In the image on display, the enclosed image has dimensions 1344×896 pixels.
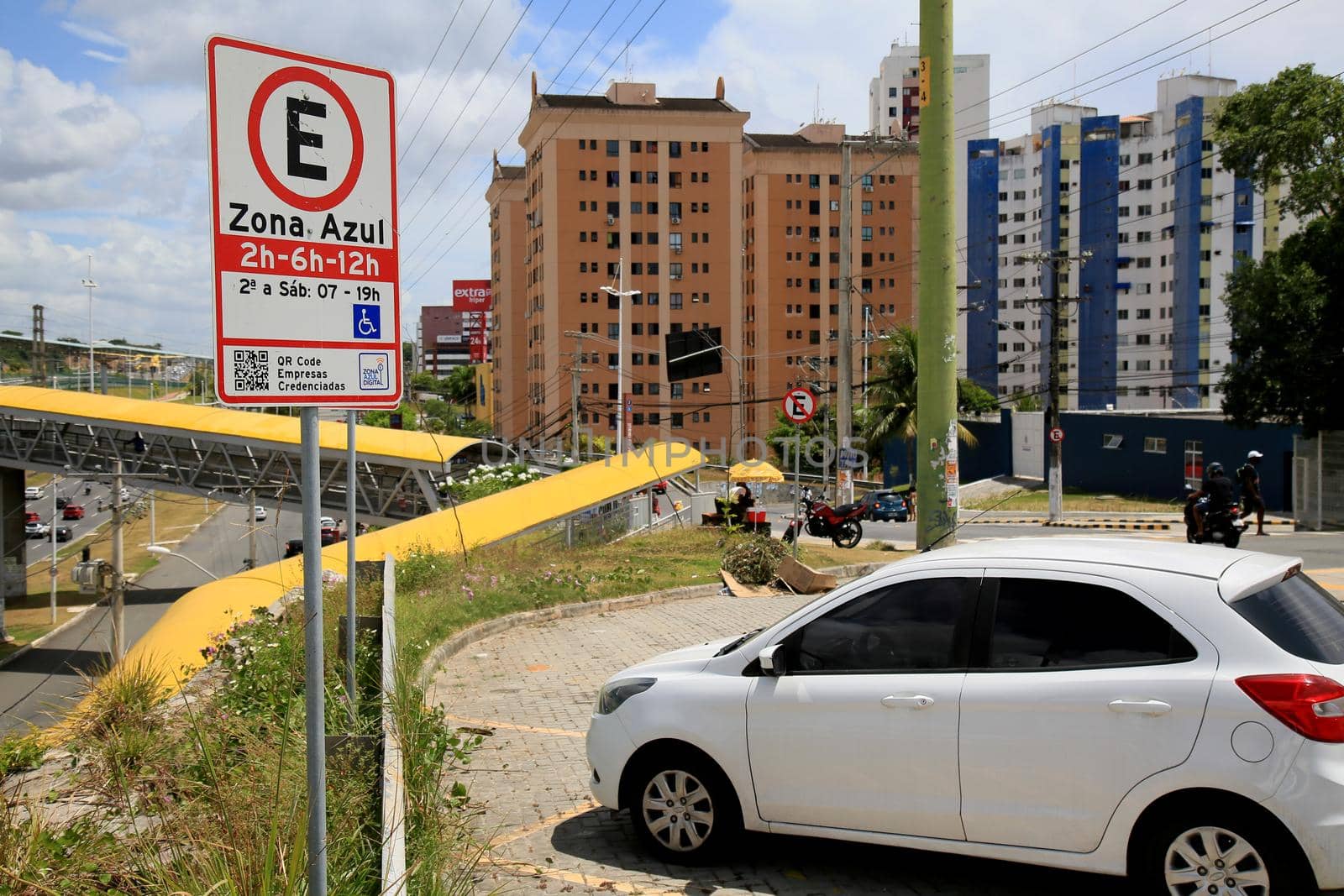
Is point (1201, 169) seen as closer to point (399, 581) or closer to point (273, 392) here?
point (399, 581)

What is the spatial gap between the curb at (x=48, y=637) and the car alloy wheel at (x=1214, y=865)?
32126mm

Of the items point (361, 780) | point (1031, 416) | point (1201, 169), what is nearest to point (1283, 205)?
point (1031, 416)

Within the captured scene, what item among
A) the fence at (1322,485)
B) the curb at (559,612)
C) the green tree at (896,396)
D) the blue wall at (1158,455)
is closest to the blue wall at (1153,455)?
the blue wall at (1158,455)

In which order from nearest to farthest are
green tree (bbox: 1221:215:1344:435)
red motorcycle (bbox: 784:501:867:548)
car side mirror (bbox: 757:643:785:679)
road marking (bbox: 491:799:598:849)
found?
car side mirror (bbox: 757:643:785:679) → road marking (bbox: 491:799:598:849) → red motorcycle (bbox: 784:501:867:548) → green tree (bbox: 1221:215:1344:435)

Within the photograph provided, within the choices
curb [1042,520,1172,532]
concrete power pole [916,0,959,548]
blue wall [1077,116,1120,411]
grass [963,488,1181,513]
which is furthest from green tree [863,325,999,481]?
blue wall [1077,116,1120,411]

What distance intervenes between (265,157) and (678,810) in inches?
152

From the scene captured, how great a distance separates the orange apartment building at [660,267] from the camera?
8694 centimetres

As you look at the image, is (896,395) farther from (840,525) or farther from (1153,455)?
(840,525)

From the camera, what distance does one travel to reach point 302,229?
2961 mm

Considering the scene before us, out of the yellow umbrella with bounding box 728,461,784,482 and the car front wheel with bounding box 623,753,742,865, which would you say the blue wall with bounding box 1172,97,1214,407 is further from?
the car front wheel with bounding box 623,753,742,865

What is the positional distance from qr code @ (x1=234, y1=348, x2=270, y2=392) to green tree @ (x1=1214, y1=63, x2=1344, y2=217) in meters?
37.9

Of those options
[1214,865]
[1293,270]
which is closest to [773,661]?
[1214,865]

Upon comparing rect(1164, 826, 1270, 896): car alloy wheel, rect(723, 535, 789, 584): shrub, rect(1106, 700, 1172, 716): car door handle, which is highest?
rect(1106, 700, 1172, 716): car door handle

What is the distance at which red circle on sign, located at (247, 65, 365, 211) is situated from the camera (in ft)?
9.45
